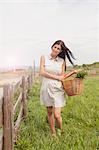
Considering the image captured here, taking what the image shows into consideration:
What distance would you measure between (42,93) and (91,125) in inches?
68.8

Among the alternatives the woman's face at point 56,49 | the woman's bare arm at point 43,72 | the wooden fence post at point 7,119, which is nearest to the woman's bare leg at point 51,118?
the woman's bare arm at point 43,72

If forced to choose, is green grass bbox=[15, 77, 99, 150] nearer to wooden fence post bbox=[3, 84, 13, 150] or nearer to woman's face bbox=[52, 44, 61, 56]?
wooden fence post bbox=[3, 84, 13, 150]

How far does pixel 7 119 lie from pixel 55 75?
5.68 ft

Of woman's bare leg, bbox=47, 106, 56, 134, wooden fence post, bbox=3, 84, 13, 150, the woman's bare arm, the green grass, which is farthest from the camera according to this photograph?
woman's bare leg, bbox=47, 106, 56, 134

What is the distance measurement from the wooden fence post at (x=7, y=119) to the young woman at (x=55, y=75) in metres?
1.49

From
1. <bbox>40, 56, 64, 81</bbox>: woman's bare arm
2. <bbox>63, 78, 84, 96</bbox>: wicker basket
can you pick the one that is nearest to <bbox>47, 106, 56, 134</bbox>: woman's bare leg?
<bbox>63, 78, 84, 96</bbox>: wicker basket

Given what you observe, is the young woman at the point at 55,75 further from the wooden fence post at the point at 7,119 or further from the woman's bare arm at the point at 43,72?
the wooden fence post at the point at 7,119

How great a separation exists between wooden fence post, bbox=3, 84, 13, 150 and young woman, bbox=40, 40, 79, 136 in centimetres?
149

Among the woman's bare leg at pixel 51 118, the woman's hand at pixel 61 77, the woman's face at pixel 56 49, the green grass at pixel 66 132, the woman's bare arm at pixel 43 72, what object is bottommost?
the green grass at pixel 66 132

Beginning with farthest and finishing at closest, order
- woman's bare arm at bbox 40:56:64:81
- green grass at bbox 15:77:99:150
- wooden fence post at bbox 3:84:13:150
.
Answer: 1. woman's bare arm at bbox 40:56:64:81
2. green grass at bbox 15:77:99:150
3. wooden fence post at bbox 3:84:13:150

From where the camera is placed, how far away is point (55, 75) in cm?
645

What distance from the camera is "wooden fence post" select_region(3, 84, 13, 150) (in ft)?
16.0

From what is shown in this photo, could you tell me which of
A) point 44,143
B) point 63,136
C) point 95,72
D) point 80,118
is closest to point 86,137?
point 63,136

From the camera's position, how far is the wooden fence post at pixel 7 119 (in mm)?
4867
